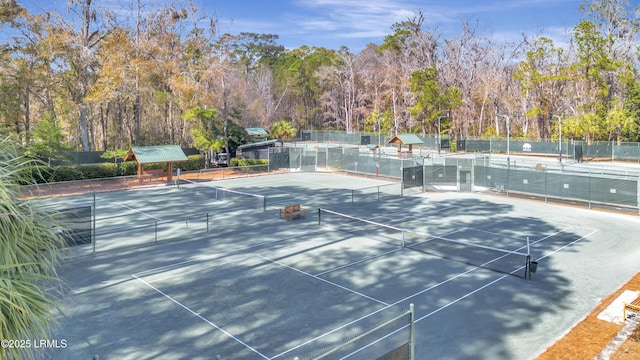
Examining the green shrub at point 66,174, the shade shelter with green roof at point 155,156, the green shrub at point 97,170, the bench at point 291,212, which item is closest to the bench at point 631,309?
the bench at point 291,212

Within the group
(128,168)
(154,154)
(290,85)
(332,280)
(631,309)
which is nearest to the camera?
(631,309)

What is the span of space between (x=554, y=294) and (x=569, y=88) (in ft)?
224

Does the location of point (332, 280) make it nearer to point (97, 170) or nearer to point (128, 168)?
point (97, 170)

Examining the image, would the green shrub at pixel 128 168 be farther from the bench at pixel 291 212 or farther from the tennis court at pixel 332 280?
the bench at pixel 291 212

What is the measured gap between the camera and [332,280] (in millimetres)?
16688

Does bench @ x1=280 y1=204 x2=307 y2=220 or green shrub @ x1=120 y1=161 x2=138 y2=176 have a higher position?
green shrub @ x1=120 y1=161 x2=138 y2=176

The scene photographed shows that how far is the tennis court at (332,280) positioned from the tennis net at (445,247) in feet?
0.36

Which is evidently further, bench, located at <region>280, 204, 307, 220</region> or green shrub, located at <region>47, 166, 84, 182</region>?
green shrub, located at <region>47, 166, 84, 182</region>

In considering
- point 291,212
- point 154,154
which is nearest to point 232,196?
point 291,212

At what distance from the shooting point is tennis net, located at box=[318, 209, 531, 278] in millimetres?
18109

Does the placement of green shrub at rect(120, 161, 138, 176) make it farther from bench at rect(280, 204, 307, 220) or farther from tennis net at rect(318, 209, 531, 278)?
tennis net at rect(318, 209, 531, 278)

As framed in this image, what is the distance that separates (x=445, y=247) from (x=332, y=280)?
6583 mm

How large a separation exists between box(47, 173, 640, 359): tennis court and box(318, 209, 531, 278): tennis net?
111 mm

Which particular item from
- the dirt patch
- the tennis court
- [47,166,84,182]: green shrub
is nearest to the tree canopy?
[47,166,84,182]: green shrub
